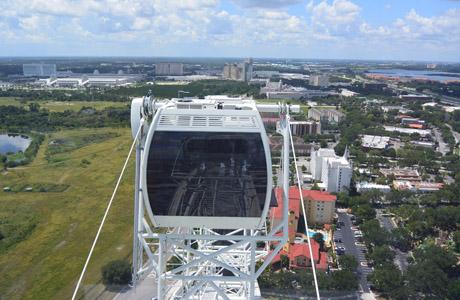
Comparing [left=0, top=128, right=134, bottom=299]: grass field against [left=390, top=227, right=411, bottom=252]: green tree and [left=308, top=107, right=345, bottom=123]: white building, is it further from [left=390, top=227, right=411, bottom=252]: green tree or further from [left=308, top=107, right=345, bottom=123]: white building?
[left=308, top=107, right=345, bottom=123]: white building

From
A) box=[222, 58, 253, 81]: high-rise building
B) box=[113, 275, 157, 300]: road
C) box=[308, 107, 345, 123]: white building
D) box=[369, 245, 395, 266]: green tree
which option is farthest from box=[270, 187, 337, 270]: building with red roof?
box=[222, 58, 253, 81]: high-rise building

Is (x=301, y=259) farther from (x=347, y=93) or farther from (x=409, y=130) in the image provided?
(x=347, y=93)

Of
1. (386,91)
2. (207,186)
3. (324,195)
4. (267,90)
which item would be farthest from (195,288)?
(386,91)

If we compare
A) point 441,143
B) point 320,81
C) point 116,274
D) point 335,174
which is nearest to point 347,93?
point 320,81

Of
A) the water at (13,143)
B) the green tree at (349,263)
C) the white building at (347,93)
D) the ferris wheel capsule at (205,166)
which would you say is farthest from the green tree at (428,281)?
the white building at (347,93)

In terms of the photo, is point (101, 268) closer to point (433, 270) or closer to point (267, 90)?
point (433, 270)
